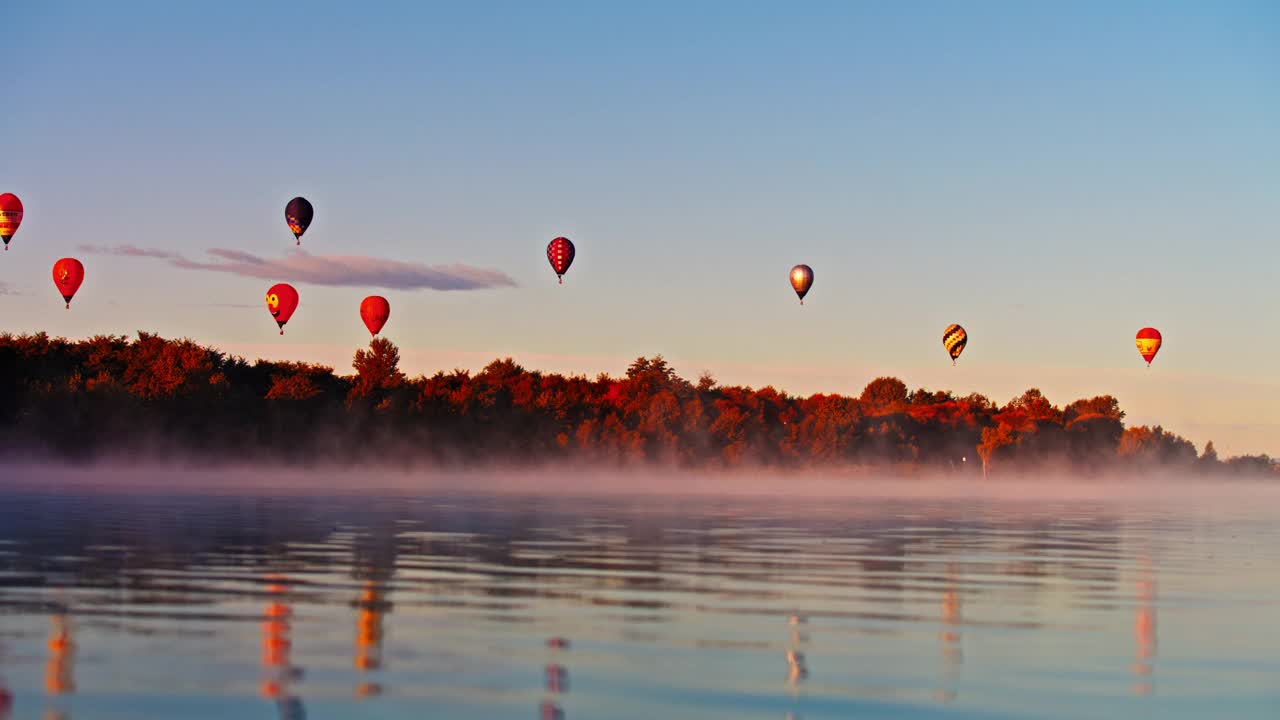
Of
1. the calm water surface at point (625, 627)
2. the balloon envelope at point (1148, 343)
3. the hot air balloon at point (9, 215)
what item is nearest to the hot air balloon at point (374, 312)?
the hot air balloon at point (9, 215)

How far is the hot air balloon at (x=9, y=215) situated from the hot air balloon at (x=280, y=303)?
705 inches

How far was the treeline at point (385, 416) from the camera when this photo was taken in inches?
4722

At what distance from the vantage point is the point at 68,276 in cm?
12050

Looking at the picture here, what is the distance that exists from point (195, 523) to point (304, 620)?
22529 millimetres

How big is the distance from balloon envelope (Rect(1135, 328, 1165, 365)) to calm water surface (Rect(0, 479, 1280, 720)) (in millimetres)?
114552

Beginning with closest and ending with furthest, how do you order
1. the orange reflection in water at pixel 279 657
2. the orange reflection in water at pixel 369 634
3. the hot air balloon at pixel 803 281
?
the orange reflection in water at pixel 279 657, the orange reflection in water at pixel 369 634, the hot air balloon at pixel 803 281

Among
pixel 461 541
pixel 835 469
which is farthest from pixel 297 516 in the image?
pixel 835 469

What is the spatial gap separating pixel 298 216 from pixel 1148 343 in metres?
74.3

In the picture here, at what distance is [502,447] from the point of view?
153 metres

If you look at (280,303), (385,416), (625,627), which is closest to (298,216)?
(280,303)

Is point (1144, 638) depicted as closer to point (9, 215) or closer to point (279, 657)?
point (279, 657)

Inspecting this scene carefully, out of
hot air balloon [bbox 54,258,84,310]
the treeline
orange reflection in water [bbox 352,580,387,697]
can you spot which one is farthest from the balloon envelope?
orange reflection in water [bbox 352,580,387,697]

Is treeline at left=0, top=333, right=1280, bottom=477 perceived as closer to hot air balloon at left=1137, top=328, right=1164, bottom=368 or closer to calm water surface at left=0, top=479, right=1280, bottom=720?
hot air balloon at left=1137, top=328, right=1164, bottom=368

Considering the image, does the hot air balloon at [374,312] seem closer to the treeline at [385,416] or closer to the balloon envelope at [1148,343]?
the treeline at [385,416]
